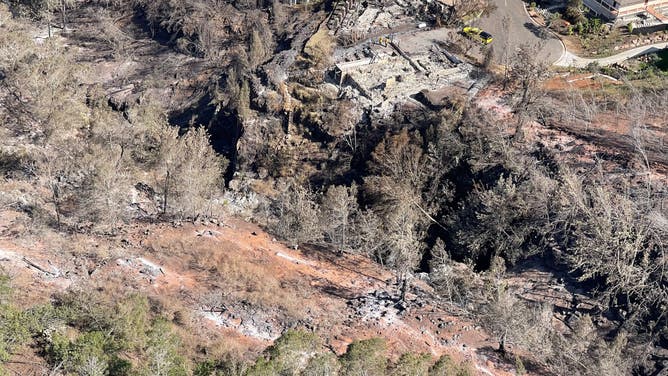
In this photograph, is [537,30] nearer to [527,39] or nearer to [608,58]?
[527,39]

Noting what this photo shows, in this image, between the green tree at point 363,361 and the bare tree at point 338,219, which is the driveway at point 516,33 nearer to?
the bare tree at point 338,219

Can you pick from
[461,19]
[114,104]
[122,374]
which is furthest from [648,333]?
[114,104]

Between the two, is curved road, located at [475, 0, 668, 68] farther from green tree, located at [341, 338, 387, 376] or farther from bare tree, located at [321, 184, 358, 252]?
green tree, located at [341, 338, 387, 376]

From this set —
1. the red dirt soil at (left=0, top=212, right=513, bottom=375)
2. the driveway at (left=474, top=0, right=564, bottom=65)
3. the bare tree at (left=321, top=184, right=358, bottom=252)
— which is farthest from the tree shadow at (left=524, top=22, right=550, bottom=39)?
the red dirt soil at (left=0, top=212, right=513, bottom=375)

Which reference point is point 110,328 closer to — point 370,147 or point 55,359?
point 55,359

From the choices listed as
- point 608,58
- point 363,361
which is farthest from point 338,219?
point 608,58
